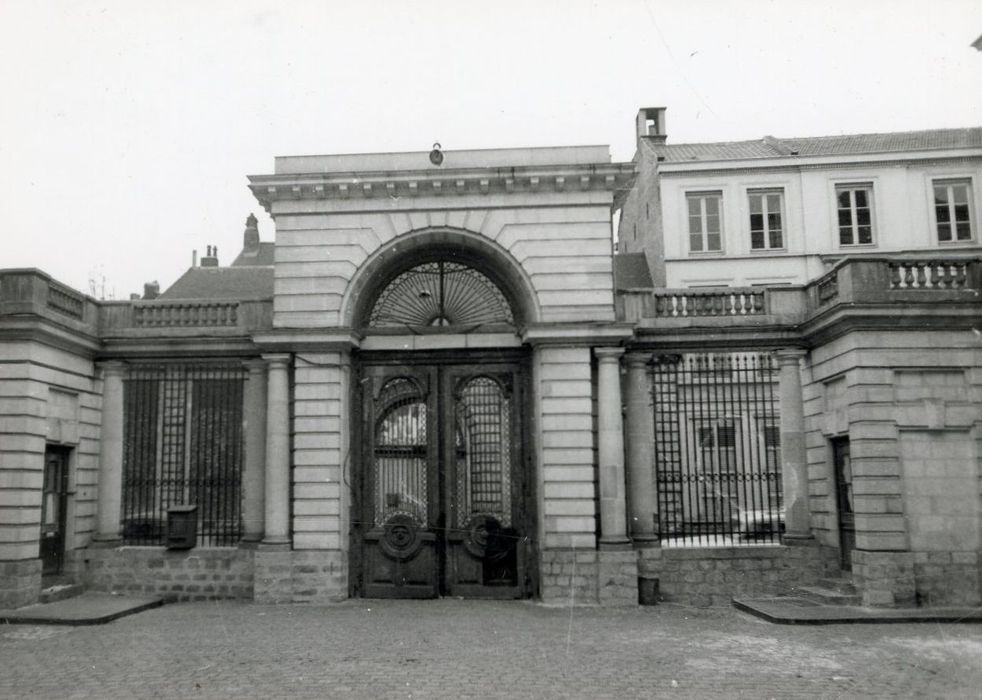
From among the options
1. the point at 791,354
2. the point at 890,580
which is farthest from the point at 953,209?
the point at 890,580

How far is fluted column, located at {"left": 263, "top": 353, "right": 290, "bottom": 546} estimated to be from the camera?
14398mm

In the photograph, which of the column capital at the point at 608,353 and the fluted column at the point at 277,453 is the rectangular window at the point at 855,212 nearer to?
the column capital at the point at 608,353

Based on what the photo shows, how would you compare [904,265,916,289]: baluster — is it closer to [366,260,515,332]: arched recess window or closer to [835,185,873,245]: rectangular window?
[366,260,515,332]: arched recess window

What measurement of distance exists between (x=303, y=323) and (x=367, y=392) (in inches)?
63.3

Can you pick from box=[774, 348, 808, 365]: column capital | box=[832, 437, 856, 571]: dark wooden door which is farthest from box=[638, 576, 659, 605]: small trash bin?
box=[774, 348, 808, 365]: column capital

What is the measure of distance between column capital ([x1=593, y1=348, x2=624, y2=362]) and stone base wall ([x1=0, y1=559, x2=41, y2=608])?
9.28 meters

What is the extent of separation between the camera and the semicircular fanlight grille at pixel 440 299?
15445mm

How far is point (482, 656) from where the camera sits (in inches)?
392

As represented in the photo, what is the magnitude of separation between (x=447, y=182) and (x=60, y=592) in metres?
8.99

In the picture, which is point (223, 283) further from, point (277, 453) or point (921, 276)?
point (921, 276)

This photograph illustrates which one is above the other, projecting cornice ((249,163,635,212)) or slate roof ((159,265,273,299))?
slate roof ((159,265,273,299))

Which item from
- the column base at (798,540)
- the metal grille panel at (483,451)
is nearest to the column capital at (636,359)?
the metal grille panel at (483,451)

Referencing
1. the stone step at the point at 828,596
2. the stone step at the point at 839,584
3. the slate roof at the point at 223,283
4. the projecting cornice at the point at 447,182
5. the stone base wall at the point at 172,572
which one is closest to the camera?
the stone step at the point at 828,596

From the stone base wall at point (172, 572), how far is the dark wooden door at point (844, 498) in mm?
9605
